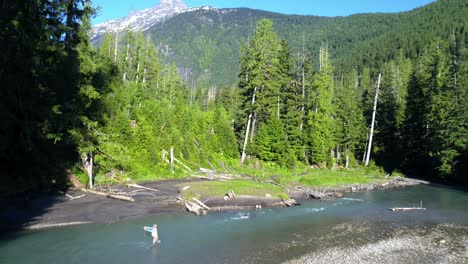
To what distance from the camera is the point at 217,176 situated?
4538cm

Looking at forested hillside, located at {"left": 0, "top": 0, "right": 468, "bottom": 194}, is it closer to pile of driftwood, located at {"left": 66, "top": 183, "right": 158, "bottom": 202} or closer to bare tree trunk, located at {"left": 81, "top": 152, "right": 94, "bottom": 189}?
bare tree trunk, located at {"left": 81, "top": 152, "right": 94, "bottom": 189}

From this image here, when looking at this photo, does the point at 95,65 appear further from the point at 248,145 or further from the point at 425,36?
the point at 425,36

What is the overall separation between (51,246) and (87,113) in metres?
17.3

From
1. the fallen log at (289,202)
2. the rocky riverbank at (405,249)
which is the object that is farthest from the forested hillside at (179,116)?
the rocky riverbank at (405,249)

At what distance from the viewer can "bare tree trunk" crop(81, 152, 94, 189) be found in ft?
110

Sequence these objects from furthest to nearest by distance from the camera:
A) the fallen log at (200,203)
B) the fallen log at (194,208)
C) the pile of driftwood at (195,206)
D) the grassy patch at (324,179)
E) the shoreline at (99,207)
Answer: the grassy patch at (324,179) → the fallen log at (200,203) → the pile of driftwood at (195,206) → the fallen log at (194,208) → the shoreline at (99,207)

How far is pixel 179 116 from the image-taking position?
176 ft

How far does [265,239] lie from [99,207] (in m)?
13.1

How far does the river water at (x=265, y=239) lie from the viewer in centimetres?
1912

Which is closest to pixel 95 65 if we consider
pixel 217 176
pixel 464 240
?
pixel 217 176

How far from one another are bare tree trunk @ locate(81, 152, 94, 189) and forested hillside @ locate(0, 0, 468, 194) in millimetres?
120

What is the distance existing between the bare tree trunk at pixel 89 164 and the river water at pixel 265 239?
9.57 meters

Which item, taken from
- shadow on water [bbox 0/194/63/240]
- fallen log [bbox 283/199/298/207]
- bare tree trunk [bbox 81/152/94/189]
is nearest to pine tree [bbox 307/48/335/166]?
fallen log [bbox 283/199/298/207]

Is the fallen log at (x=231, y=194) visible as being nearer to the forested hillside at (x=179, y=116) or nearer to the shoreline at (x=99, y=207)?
the shoreline at (x=99, y=207)
